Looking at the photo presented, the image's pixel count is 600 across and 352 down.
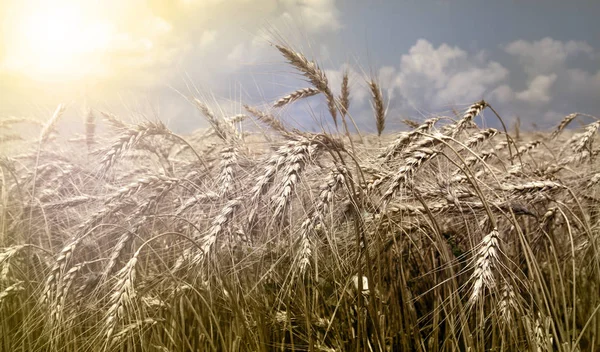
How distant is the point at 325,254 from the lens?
8.08 ft

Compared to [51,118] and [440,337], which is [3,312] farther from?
[440,337]

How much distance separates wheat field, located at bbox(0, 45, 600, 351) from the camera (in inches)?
74.1

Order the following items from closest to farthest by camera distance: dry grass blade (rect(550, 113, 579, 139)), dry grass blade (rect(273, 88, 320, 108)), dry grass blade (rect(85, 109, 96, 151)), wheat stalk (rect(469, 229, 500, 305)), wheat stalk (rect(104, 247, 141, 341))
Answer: wheat stalk (rect(469, 229, 500, 305)) → wheat stalk (rect(104, 247, 141, 341)) → dry grass blade (rect(273, 88, 320, 108)) → dry grass blade (rect(550, 113, 579, 139)) → dry grass blade (rect(85, 109, 96, 151))

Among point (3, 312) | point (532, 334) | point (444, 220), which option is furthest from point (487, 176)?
point (3, 312)

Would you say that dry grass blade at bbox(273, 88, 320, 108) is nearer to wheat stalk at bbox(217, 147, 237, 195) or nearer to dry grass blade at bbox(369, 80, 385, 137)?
dry grass blade at bbox(369, 80, 385, 137)

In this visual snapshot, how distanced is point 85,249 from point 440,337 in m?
2.06

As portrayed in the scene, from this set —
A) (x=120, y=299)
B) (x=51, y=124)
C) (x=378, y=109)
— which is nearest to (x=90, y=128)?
(x=51, y=124)

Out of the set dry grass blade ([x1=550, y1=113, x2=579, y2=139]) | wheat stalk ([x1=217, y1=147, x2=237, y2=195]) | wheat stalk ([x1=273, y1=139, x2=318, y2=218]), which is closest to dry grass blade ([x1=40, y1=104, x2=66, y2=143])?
wheat stalk ([x1=217, y1=147, x2=237, y2=195])

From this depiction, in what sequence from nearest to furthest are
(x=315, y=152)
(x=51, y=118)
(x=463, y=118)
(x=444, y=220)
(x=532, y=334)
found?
(x=532, y=334)
(x=315, y=152)
(x=463, y=118)
(x=444, y=220)
(x=51, y=118)

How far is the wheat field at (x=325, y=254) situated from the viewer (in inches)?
74.1

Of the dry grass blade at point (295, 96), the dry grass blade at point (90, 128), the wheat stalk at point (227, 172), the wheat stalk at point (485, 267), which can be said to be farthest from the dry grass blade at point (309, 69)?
the dry grass blade at point (90, 128)

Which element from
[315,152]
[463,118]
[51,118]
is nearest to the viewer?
[315,152]

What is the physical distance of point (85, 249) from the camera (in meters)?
3.03

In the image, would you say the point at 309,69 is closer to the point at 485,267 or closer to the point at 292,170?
the point at 292,170
